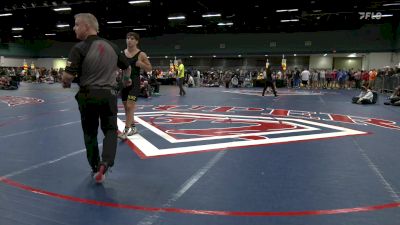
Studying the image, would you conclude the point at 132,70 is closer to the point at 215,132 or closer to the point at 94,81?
the point at 215,132

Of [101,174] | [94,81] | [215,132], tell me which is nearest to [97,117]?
[94,81]

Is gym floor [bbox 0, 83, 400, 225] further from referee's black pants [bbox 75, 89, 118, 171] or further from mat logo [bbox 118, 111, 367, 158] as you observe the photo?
referee's black pants [bbox 75, 89, 118, 171]

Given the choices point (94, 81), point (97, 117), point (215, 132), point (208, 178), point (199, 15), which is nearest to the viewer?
point (94, 81)

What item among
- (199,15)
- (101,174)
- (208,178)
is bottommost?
(208,178)

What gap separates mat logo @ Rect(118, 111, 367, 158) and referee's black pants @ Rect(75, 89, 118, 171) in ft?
3.46

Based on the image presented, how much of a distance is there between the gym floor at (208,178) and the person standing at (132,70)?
30 cm

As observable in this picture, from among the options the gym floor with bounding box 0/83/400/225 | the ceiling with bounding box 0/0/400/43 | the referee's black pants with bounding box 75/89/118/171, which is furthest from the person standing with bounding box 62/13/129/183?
the ceiling with bounding box 0/0/400/43

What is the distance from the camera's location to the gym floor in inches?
96.4

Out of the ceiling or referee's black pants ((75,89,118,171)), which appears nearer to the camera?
referee's black pants ((75,89,118,171))

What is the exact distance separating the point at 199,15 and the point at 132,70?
73.4ft

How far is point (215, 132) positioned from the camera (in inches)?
232

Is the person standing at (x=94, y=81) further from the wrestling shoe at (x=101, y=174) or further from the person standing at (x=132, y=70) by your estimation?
the person standing at (x=132, y=70)

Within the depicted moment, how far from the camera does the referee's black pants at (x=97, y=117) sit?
10.00 feet

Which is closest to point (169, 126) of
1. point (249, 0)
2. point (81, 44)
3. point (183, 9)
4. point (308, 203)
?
point (81, 44)
